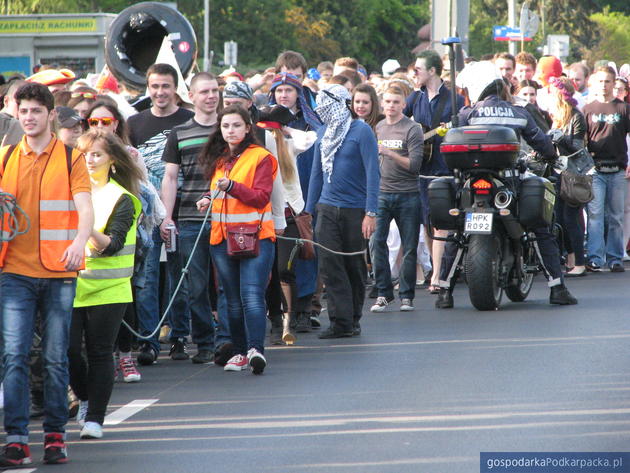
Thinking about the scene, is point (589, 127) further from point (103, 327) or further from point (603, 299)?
point (103, 327)

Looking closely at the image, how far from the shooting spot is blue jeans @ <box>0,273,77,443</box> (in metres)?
7.34

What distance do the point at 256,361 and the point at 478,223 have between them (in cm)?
342

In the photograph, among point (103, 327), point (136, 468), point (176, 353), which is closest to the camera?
point (136, 468)

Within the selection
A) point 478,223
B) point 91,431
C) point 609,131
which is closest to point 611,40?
point 609,131

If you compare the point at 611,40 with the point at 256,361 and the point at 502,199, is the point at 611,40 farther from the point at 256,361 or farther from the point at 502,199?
the point at 256,361

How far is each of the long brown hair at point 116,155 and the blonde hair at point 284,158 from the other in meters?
3.00

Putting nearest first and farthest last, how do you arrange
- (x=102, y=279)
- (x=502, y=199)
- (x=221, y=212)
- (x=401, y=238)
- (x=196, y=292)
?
1. (x=102, y=279)
2. (x=221, y=212)
3. (x=196, y=292)
4. (x=502, y=199)
5. (x=401, y=238)

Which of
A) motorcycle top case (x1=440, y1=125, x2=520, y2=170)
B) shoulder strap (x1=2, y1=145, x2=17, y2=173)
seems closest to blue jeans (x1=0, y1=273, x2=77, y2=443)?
shoulder strap (x1=2, y1=145, x2=17, y2=173)

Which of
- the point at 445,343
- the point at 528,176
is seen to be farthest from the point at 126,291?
the point at 528,176

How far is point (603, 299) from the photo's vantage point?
544 inches

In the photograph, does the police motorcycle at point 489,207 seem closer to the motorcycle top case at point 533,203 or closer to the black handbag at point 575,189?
the motorcycle top case at point 533,203

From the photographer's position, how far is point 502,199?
13.0 meters

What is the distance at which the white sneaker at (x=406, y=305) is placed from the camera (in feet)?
44.2

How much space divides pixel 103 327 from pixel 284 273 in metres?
3.90
